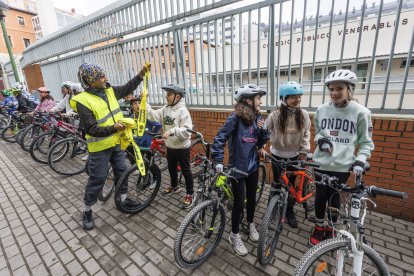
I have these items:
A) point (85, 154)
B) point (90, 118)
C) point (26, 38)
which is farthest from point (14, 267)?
point (26, 38)

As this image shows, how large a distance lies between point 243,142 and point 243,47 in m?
2.81

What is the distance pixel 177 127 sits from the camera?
3.02 meters

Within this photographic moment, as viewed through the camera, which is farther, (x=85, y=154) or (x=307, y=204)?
(x=85, y=154)

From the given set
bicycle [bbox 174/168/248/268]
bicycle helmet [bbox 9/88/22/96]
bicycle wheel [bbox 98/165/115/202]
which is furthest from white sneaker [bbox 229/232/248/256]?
bicycle helmet [bbox 9/88/22/96]

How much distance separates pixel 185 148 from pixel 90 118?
1396 millimetres

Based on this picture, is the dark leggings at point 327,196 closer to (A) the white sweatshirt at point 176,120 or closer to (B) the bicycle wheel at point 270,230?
(B) the bicycle wheel at point 270,230

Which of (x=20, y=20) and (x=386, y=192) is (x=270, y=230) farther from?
(x=20, y=20)

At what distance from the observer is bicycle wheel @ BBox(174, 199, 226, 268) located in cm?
220

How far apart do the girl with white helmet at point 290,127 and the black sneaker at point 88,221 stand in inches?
109

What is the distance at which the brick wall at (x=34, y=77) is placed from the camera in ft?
36.5

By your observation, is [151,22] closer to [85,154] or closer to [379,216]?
[85,154]

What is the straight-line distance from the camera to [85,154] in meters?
5.93

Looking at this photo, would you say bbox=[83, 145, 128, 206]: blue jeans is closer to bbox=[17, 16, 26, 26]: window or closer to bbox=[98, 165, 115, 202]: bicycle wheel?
bbox=[98, 165, 115, 202]: bicycle wheel

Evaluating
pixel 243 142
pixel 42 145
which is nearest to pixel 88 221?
pixel 243 142
